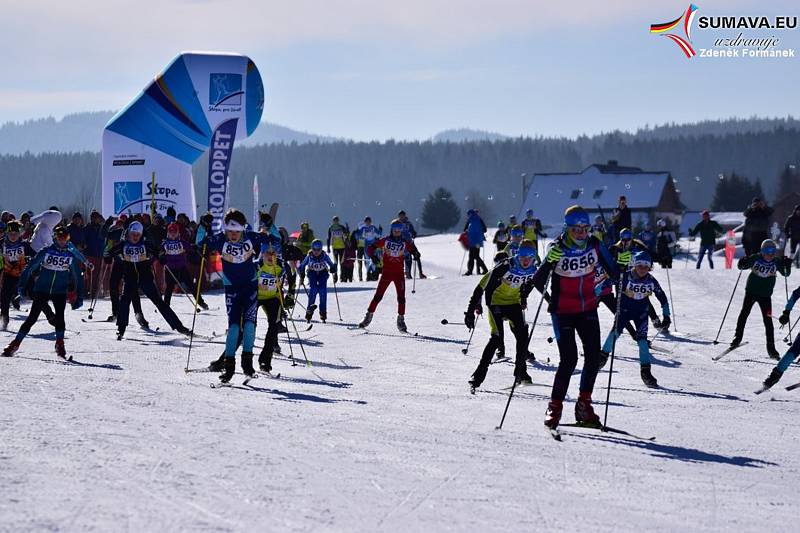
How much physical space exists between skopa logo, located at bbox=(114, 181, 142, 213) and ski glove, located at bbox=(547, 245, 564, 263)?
19.1 m

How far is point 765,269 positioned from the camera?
13.9 metres

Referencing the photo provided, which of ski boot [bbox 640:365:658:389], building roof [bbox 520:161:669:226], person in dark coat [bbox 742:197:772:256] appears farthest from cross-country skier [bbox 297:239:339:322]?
building roof [bbox 520:161:669:226]

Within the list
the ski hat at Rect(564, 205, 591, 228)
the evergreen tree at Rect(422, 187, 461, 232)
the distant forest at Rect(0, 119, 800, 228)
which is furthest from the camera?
the distant forest at Rect(0, 119, 800, 228)

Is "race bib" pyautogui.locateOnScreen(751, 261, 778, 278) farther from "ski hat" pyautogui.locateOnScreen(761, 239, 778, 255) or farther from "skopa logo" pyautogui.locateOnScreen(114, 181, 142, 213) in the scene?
"skopa logo" pyautogui.locateOnScreen(114, 181, 142, 213)

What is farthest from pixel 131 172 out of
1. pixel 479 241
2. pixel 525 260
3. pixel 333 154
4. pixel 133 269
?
pixel 333 154

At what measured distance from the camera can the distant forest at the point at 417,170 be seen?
14238cm

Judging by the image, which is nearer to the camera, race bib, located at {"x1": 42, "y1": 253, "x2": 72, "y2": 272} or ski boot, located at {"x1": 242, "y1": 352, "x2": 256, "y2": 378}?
ski boot, located at {"x1": 242, "y1": 352, "x2": 256, "y2": 378}

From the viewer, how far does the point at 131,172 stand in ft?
85.5

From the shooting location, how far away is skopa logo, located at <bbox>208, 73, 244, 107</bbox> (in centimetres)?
2681

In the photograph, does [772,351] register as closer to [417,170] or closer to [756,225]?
[756,225]

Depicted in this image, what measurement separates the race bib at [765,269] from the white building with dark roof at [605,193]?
66.5 m

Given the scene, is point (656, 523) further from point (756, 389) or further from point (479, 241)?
point (479, 241)

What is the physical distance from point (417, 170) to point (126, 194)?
12095 centimetres

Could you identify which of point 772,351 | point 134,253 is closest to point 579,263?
point 772,351
